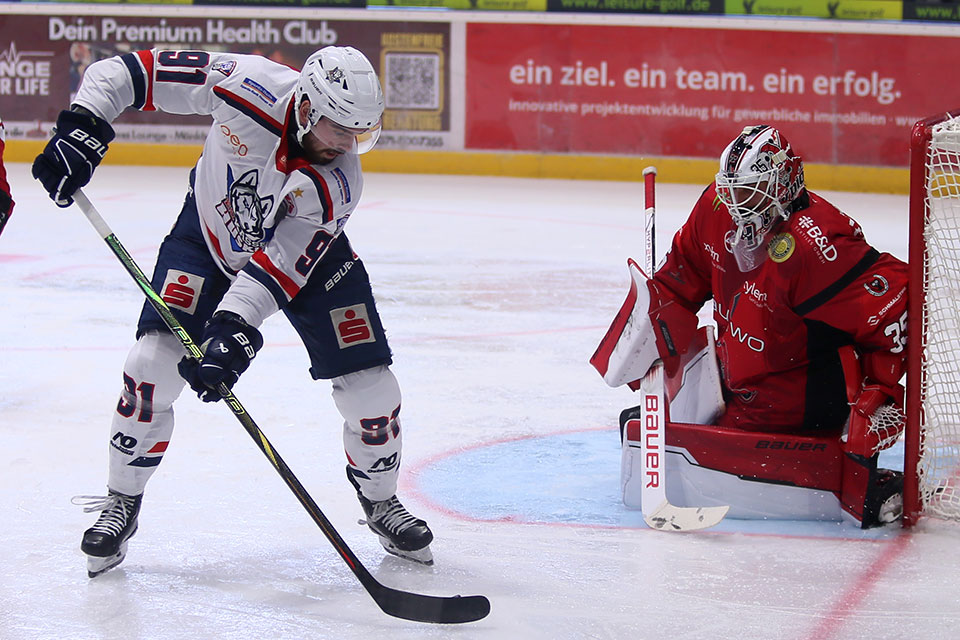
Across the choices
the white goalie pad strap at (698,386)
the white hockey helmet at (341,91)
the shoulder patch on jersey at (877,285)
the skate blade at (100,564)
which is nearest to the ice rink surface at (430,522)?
the skate blade at (100,564)

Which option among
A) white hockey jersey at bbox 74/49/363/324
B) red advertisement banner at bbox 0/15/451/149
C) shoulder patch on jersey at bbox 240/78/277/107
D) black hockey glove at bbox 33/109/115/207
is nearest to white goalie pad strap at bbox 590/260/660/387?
white hockey jersey at bbox 74/49/363/324

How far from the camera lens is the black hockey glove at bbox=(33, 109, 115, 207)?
225 centimetres

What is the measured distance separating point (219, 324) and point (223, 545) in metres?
0.55

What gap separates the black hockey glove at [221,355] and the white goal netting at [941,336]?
1.40 meters

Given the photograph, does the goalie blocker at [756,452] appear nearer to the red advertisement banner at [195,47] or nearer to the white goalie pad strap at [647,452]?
the white goalie pad strap at [647,452]

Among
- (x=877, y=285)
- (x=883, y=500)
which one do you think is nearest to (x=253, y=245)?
(x=877, y=285)

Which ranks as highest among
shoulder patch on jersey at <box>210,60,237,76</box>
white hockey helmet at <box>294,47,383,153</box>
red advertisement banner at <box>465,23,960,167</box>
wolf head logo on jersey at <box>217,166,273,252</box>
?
red advertisement banner at <box>465,23,960,167</box>

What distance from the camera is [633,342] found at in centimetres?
282

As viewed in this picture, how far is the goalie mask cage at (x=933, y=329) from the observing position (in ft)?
8.39

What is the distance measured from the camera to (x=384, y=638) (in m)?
2.06

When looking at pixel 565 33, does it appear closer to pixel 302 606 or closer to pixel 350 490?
pixel 350 490

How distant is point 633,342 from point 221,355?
107 centimetres

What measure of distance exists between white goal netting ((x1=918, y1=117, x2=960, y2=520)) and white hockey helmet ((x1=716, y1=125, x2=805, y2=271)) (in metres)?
0.29

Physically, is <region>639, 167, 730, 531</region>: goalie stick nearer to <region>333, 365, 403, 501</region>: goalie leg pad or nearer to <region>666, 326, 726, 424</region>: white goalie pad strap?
<region>666, 326, 726, 424</region>: white goalie pad strap
